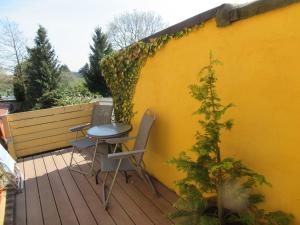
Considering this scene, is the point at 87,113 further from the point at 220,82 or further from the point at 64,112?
the point at 220,82

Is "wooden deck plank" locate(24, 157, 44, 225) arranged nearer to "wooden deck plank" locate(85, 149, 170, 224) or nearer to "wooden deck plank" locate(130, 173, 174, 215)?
"wooden deck plank" locate(85, 149, 170, 224)

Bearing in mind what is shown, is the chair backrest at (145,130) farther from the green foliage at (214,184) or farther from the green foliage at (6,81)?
the green foliage at (6,81)

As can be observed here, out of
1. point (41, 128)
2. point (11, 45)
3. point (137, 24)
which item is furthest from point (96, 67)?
point (41, 128)

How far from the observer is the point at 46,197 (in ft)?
10.7

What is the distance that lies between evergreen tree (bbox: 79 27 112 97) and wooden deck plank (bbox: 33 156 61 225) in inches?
561

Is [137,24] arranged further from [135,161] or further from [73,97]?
[135,161]

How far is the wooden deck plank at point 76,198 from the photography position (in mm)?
2686

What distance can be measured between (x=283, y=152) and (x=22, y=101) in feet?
70.5

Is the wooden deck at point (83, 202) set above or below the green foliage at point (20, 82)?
below

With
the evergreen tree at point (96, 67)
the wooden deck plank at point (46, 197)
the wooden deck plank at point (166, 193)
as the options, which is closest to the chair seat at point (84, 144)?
the wooden deck plank at point (46, 197)

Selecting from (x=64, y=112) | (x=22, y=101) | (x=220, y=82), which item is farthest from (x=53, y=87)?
(x=220, y=82)

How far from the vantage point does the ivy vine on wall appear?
3090 mm

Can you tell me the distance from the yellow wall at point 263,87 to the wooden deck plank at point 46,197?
181cm

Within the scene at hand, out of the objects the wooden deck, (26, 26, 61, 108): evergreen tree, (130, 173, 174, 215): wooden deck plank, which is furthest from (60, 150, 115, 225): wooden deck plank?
(26, 26, 61, 108): evergreen tree
